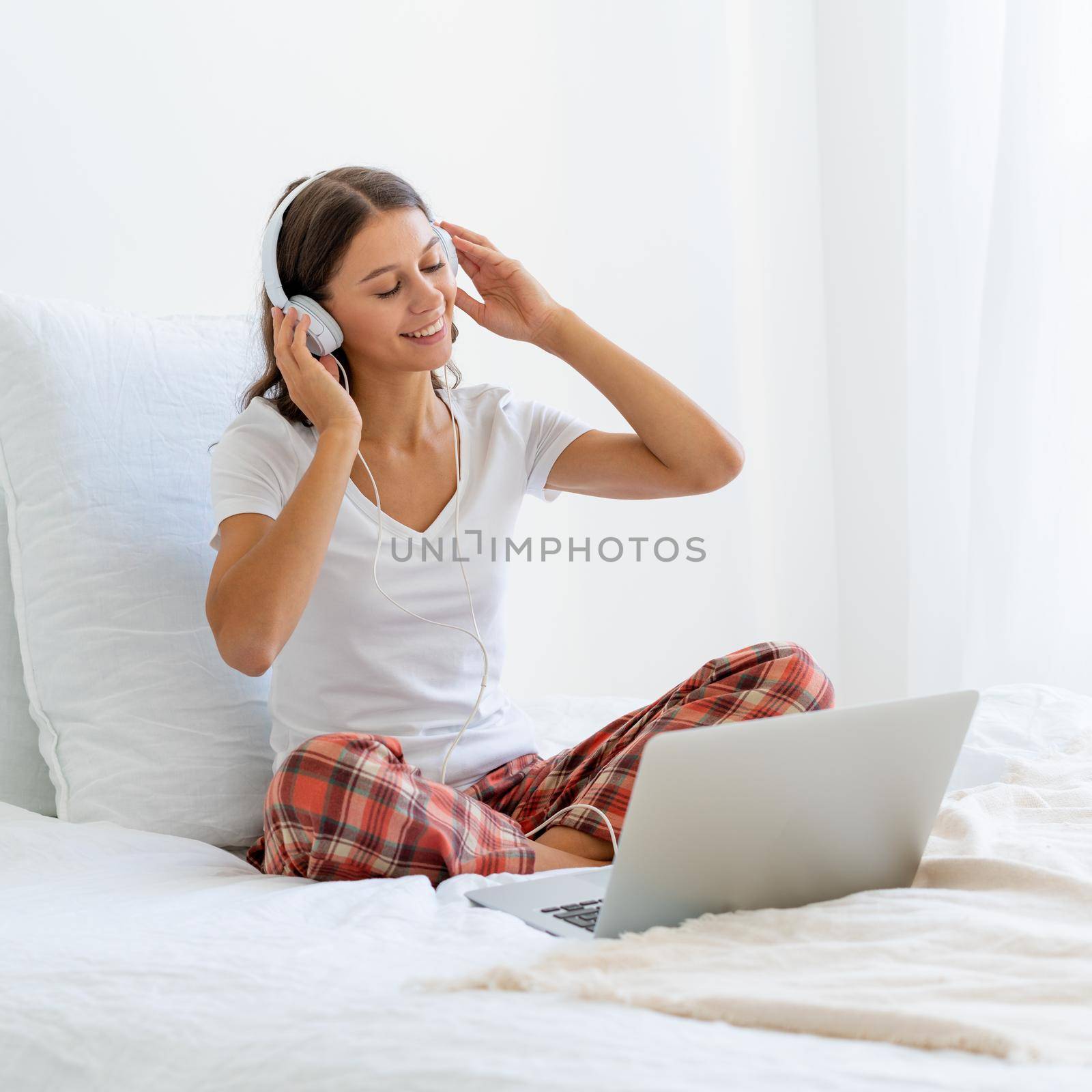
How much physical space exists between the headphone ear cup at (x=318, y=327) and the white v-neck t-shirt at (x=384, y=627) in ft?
0.30

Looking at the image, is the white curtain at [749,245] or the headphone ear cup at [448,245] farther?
the white curtain at [749,245]

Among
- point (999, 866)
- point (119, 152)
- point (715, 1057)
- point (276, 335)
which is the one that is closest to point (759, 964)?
point (715, 1057)

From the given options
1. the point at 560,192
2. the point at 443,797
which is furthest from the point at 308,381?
the point at 560,192

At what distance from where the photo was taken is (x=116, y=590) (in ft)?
4.38

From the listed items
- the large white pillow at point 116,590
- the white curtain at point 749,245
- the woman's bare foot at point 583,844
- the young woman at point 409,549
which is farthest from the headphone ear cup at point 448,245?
the woman's bare foot at point 583,844

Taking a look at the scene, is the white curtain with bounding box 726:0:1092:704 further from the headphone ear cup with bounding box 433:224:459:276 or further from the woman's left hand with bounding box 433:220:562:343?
the headphone ear cup with bounding box 433:224:459:276

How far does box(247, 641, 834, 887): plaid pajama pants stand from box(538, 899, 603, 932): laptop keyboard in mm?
171

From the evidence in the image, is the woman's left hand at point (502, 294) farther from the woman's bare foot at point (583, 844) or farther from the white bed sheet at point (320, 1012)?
the white bed sheet at point (320, 1012)

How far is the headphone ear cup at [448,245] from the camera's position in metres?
1.42

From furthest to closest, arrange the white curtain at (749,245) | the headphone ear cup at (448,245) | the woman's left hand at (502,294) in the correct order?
1. the white curtain at (749,245)
2. the woman's left hand at (502,294)
3. the headphone ear cup at (448,245)

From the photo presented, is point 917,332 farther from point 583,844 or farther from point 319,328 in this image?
point 583,844

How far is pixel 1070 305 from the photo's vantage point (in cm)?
221

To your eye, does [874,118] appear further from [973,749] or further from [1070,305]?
[973,749]

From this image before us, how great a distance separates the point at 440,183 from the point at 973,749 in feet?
4.45
